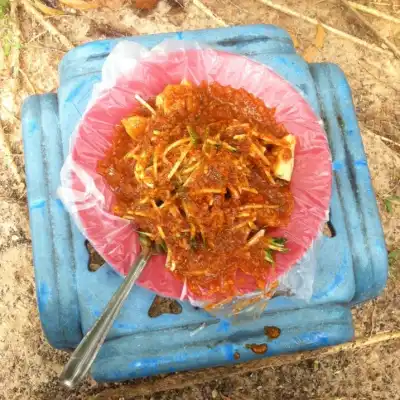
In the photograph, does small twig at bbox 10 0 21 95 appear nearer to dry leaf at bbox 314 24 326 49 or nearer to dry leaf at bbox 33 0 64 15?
dry leaf at bbox 33 0 64 15

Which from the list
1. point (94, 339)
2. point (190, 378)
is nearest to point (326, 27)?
point (190, 378)

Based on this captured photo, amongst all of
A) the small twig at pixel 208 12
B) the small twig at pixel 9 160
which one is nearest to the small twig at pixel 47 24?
the small twig at pixel 9 160

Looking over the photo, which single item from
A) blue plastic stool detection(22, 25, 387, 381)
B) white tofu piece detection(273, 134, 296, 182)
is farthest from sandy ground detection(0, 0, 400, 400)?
white tofu piece detection(273, 134, 296, 182)

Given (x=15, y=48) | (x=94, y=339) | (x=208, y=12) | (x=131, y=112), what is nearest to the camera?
(x=94, y=339)

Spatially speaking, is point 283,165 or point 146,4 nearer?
point 283,165

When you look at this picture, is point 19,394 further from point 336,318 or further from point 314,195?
point 314,195

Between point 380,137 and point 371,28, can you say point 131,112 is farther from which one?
point 371,28
